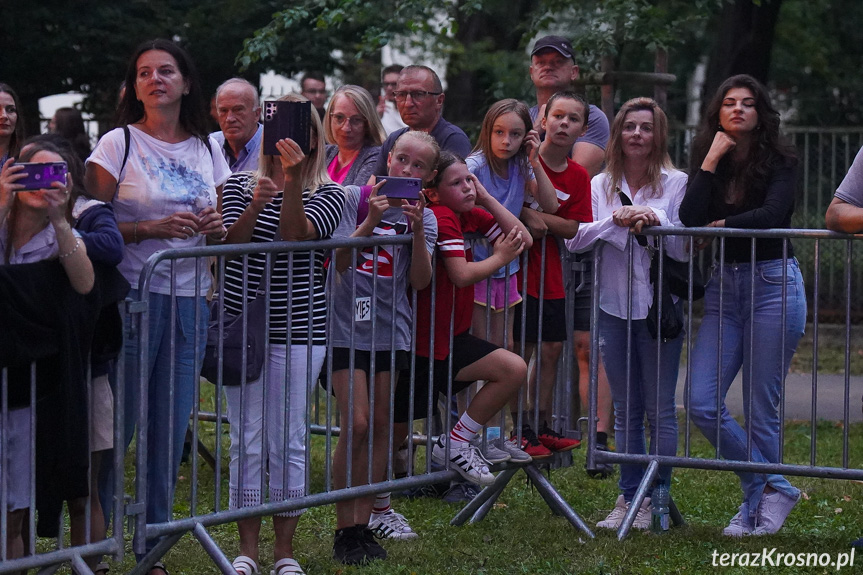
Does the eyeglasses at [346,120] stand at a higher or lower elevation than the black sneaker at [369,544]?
higher

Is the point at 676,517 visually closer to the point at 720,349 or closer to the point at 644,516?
the point at 644,516

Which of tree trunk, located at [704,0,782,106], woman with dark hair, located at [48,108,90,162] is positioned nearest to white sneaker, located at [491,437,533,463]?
woman with dark hair, located at [48,108,90,162]

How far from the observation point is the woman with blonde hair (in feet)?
16.5

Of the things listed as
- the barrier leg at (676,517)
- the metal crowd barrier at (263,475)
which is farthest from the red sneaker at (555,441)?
the barrier leg at (676,517)

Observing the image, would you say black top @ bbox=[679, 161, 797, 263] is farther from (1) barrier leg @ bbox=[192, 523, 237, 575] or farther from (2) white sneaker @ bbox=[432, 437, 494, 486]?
(1) barrier leg @ bbox=[192, 523, 237, 575]

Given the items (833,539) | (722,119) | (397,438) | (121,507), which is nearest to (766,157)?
(722,119)

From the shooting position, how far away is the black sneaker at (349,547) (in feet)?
17.7

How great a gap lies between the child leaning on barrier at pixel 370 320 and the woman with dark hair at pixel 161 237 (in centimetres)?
62

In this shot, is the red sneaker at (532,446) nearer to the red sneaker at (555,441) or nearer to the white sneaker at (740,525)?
the red sneaker at (555,441)

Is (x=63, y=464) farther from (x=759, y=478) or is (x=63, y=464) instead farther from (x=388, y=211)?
(x=759, y=478)

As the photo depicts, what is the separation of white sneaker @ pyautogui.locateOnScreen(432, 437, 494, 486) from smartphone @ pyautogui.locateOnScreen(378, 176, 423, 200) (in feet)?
4.09

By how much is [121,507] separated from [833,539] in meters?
3.18

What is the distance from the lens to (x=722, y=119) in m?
6.01

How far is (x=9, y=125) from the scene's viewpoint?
213 inches
